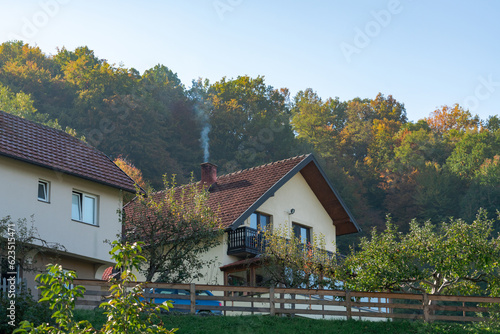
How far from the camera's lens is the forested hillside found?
5919cm

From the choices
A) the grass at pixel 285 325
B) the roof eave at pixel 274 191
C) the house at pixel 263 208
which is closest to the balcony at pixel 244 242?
the house at pixel 263 208

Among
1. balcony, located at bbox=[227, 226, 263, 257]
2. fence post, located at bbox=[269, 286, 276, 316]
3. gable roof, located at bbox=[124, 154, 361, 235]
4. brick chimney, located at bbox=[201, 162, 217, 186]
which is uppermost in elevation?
brick chimney, located at bbox=[201, 162, 217, 186]

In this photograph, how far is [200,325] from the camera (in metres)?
21.1

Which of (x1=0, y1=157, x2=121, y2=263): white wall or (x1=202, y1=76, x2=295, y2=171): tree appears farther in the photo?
(x1=202, y1=76, x2=295, y2=171): tree

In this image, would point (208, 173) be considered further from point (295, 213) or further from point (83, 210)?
point (83, 210)

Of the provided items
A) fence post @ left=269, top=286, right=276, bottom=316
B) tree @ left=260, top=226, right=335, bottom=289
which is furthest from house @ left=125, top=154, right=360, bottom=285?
fence post @ left=269, top=286, right=276, bottom=316

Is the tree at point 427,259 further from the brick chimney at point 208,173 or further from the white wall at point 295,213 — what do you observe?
the brick chimney at point 208,173

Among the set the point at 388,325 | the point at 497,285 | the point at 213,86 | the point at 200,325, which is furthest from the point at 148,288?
the point at 213,86

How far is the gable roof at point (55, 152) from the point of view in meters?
24.5

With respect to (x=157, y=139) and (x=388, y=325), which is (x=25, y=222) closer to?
(x=388, y=325)

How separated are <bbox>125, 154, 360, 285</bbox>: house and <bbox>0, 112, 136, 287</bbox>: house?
598 centimetres

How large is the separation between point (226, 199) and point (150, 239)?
9511 mm

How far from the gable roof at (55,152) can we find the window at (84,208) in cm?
78

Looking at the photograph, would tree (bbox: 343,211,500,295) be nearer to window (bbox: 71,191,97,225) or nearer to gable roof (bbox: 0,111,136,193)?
gable roof (bbox: 0,111,136,193)
